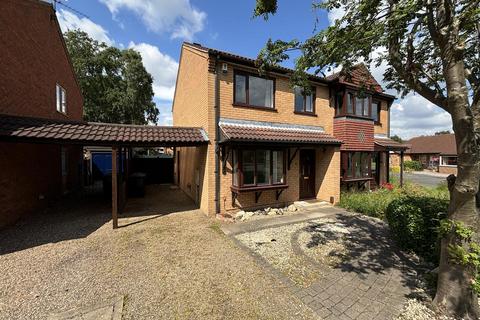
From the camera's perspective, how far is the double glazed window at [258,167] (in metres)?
7.87

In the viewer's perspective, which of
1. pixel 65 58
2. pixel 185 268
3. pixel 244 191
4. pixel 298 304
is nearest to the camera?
pixel 298 304

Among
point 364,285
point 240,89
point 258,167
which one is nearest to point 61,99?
point 240,89

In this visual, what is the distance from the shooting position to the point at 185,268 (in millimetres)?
4637

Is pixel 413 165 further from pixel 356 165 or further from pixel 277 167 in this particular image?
pixel 277 167

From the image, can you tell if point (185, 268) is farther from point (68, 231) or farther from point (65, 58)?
point (65, 58)

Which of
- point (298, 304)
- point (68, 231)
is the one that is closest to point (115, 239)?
point (68, 231)

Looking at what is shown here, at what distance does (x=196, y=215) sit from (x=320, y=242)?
4658mm

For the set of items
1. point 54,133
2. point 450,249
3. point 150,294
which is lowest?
point 150,294

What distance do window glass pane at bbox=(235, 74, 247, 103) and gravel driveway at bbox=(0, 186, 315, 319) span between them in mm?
4982

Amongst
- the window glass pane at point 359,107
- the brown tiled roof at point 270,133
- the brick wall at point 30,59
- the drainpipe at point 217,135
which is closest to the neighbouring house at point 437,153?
the window glass pane at point 359,107

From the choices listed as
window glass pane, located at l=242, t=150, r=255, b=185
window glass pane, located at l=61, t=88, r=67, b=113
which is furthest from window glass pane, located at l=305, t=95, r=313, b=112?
window glass pane, located at l=61, t=88, r=67, b=113

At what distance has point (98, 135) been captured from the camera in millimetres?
6727

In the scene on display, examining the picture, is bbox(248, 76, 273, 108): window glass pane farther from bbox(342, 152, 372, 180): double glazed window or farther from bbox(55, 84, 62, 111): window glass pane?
bbox(55, 84, 62, 111): window glass pane

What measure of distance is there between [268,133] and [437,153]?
3793cm
